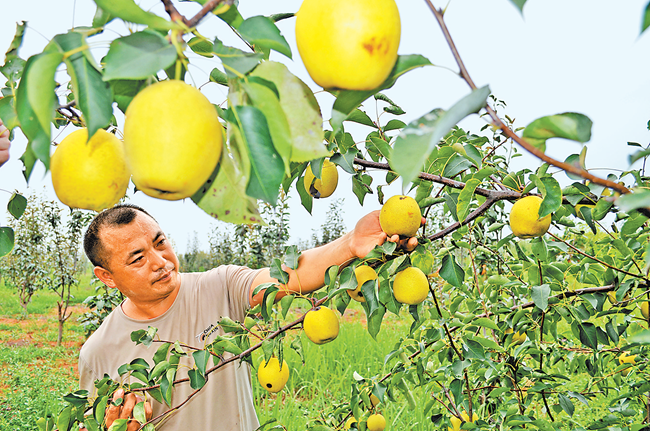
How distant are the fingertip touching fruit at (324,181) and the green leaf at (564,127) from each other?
63 centimetres

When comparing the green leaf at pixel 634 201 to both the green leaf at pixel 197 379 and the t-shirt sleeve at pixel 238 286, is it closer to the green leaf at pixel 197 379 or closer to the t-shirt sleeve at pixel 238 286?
the green leaf at pixel 197 379

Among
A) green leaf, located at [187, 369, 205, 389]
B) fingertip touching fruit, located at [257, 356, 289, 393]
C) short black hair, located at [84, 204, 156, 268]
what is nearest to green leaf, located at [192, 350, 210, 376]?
green leaf, located at [187, 369, 205, 389]

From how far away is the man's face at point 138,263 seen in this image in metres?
1.90

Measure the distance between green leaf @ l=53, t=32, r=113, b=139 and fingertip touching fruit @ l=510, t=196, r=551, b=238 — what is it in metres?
0.86

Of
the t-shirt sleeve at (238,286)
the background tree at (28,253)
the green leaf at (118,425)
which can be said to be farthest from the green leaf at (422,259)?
the background tree at (28,253)

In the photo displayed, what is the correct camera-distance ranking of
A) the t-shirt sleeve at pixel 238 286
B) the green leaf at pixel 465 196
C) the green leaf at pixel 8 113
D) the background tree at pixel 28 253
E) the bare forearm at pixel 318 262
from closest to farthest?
the green leaf at pixel 8 113 < the green leaf at pixel 465 196 < the bare forearm at pixel 318 262 < the t-shirt sleeve at pixel 238 286 < the background tree at pixel 28 253

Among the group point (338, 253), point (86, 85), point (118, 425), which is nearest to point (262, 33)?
point (86, 85)

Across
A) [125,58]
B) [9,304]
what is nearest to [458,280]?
[125,58]

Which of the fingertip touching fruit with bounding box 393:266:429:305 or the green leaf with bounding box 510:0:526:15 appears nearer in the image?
the green leaf with bounding box 510:0:526:15

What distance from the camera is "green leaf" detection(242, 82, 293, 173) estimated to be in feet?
1.35

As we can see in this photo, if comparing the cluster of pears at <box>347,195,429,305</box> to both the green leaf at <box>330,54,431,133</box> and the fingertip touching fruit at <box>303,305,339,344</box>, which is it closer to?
the fingertip touching fruit at <box>303,305,339,344</box>

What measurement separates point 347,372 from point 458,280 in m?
2.76

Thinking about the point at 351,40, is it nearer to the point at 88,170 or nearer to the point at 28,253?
the point at 88,170

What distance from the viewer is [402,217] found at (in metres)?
0.95
